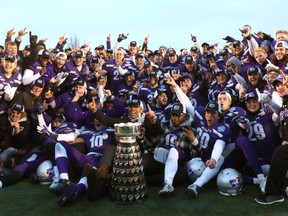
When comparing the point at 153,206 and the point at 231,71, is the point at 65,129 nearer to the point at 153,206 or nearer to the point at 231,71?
the point at 153,206

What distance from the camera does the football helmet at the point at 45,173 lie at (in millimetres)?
5617

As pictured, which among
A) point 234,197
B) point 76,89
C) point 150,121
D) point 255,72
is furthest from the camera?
point 76,89

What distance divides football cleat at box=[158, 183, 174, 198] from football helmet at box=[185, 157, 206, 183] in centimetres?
47

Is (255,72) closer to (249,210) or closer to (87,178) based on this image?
(249,210)

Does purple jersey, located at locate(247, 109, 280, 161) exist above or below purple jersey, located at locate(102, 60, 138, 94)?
below

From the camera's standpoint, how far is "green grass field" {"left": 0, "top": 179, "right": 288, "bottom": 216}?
453 cm

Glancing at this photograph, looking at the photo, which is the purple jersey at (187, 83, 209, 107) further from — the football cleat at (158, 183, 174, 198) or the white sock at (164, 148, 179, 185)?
the football cleat at (158, 183, 174, 198)

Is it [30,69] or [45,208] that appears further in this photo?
[30,69]

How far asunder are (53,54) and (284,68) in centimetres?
614

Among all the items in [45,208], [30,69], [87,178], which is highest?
[30,69]

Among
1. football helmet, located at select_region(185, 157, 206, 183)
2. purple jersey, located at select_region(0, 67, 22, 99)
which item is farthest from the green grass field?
purple jersey, located at select_region(0, 67, 22, 99)

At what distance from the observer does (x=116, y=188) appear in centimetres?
481

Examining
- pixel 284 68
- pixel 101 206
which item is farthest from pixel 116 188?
pixel 284 68

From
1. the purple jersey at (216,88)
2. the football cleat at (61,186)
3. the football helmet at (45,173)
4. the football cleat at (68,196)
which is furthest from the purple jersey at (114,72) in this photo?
the football cleat at (68,196)
